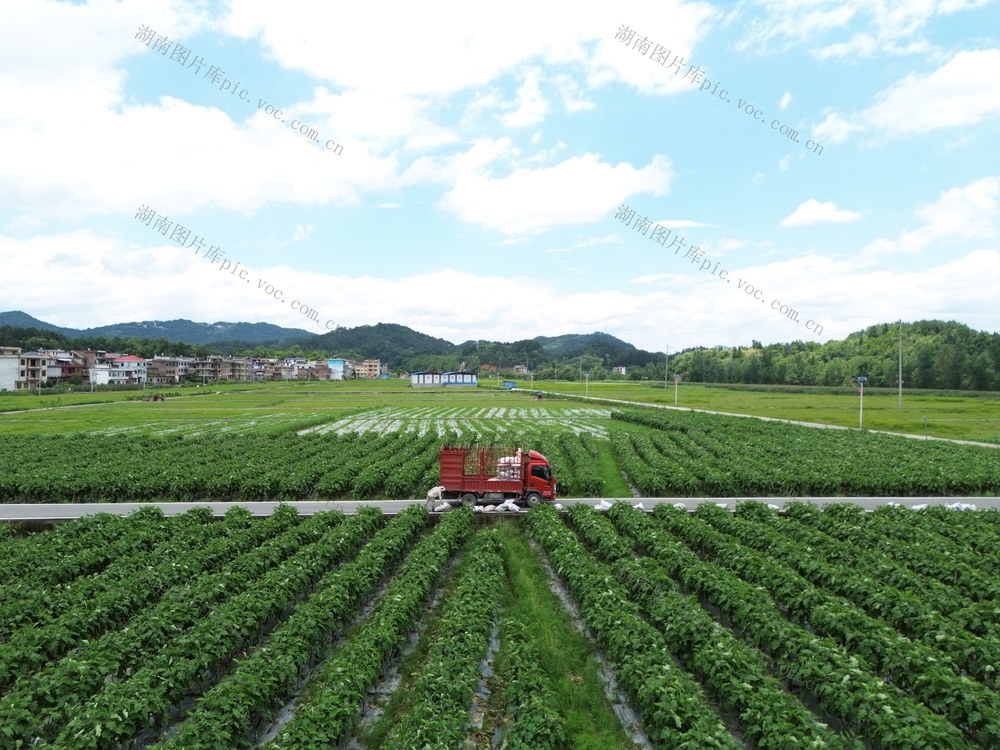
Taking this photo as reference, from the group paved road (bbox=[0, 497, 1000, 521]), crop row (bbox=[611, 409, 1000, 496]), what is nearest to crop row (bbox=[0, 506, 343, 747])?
paved road (bbox=[0, 497, 1000, 521])

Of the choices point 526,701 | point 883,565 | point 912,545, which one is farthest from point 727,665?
point 912,545

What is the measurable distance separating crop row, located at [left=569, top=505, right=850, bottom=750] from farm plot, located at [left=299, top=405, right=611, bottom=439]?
2611 cm

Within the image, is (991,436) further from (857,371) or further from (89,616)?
(857,371)

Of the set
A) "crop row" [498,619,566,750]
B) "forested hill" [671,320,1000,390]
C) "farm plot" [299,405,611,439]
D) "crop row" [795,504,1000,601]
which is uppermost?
"forested hill" [671,320,1000,390]

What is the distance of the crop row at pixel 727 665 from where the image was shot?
7500 mm

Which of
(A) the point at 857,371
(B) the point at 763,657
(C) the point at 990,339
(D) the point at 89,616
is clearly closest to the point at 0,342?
(D) the point at 89,616

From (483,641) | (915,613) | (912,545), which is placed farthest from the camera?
(912,545)

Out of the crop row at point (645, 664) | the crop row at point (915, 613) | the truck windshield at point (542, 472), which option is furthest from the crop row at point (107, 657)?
the crop row at point (915, 613)

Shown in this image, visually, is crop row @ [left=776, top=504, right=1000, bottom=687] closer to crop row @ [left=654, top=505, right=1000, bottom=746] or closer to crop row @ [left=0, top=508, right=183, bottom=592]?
crop row @ [left=654, top=505, right=1000, bottom=746]

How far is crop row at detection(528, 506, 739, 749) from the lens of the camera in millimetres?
7594

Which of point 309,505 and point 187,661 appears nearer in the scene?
point 187,661

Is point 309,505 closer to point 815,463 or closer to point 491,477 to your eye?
point 491,477

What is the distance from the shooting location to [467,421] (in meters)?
52.2

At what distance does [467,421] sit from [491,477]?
103 feet
